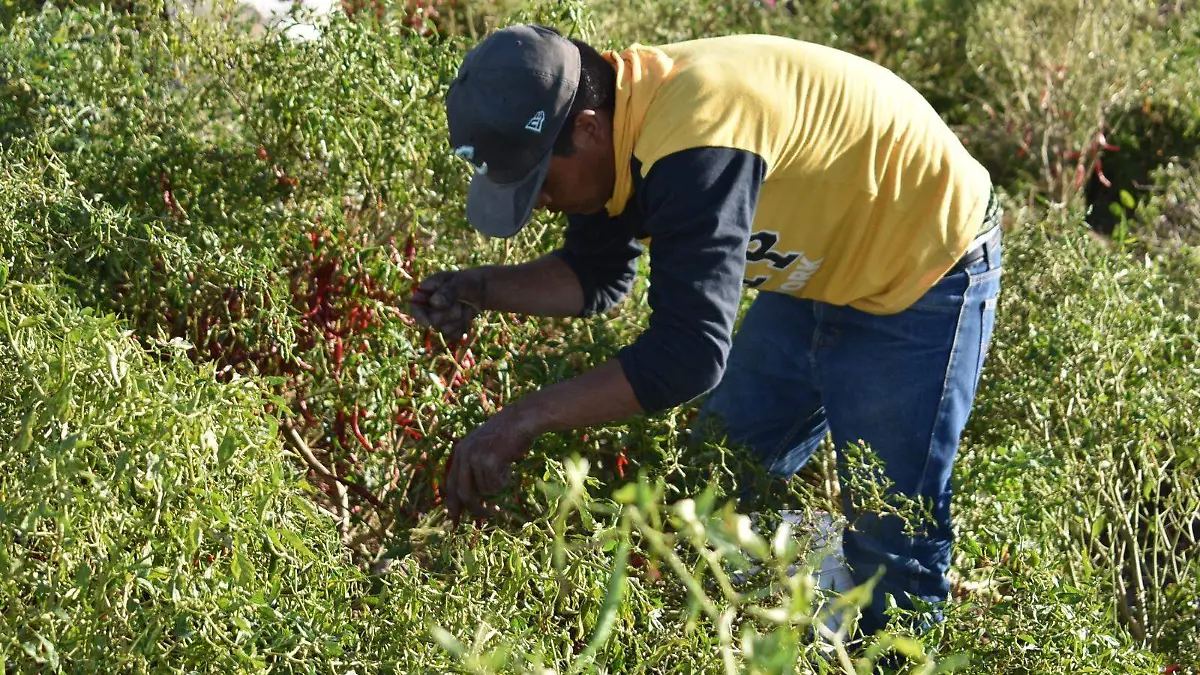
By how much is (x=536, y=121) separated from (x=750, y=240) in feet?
1.68

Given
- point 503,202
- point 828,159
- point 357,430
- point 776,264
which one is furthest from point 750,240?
point 357,430

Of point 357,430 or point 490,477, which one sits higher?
point 490,477

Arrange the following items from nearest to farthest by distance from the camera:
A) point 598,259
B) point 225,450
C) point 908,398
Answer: point 225,450 < point 908,398 < point 598,259

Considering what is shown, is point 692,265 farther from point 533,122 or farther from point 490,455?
point 490,455

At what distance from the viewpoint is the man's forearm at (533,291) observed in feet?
8.05

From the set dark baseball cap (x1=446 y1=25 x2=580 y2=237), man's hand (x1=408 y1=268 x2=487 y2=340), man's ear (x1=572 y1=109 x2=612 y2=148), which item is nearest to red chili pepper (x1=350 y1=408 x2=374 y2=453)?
man's hand (x1=408 y1=268 x2=487 y2=340)

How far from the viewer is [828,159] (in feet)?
7.12

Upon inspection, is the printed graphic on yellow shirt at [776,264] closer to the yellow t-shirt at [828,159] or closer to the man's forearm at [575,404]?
the yellow t-shirt at [828,159]

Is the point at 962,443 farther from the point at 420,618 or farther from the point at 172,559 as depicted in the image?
the point at 172,559

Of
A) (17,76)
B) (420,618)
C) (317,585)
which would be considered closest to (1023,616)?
(420,618)

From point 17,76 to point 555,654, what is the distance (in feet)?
6.28

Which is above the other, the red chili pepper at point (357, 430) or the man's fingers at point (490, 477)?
the man's fingers at point (490, 477)

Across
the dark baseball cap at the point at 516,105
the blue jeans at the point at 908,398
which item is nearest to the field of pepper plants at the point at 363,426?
the blue jeans at the point at 908,398

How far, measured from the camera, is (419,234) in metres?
3.22
